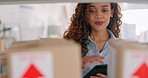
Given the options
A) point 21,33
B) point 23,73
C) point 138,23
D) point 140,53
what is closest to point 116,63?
point 140,53

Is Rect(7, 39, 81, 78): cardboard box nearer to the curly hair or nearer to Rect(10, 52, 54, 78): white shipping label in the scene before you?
Rect(10, 52, 54, 78): white shipping label

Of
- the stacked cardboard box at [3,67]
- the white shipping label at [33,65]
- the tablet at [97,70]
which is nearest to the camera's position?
the white shipping label at [33,65]

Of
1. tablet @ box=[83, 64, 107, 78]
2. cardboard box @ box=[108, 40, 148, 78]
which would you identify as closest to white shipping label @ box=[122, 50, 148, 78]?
cardboard box @ box=[108, 40, 148, 78]

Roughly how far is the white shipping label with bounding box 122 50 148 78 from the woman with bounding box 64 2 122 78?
1.84 feet

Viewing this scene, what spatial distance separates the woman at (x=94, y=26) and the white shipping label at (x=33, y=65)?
59 centimetres

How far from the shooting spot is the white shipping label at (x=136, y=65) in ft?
1.59

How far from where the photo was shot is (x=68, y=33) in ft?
4.45

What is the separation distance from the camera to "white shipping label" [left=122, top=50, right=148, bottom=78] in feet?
1.59

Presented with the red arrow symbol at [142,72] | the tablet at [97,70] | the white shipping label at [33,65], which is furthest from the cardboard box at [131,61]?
the tablet at [97,70]

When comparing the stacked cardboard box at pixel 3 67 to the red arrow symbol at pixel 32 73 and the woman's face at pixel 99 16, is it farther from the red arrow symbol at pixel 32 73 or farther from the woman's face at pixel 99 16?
the woman's face at pixel 99 16

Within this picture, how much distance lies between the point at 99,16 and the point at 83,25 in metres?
0.14

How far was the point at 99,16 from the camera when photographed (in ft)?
3.73

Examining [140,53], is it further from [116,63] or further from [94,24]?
[94,24]

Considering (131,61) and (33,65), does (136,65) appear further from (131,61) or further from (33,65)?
(33,65)
